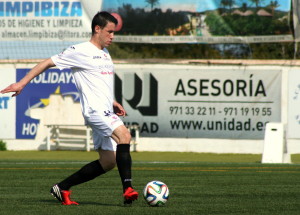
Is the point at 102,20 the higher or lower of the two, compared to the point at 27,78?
higher

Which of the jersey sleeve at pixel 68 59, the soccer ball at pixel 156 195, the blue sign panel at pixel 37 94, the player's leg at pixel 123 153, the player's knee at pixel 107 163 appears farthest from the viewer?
the blue sign panel at pixel 37 94

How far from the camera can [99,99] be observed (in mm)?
9070

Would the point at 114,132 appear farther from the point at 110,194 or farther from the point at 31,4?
the point at 31,4

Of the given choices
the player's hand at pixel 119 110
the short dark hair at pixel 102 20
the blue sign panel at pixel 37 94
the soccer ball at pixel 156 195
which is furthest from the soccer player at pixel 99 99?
the blue sign panel at pixel 37 94

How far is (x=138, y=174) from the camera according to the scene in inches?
559

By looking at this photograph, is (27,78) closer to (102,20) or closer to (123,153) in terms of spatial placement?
(102,20)

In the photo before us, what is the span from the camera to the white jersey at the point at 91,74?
29.8ft

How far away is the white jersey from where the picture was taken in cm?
908

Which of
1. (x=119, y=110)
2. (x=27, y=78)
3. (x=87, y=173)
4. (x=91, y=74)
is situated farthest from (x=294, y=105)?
(x=27, y=78)

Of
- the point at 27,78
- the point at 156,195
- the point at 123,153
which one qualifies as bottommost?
the point at 156,195

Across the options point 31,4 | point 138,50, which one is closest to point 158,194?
point 31,4

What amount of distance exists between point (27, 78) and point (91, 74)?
0.71m

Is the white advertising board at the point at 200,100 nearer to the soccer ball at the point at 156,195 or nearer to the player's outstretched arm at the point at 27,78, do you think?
the soccer ball at the point at 156,195

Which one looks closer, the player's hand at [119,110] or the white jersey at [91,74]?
the white jersey at [91,74]
